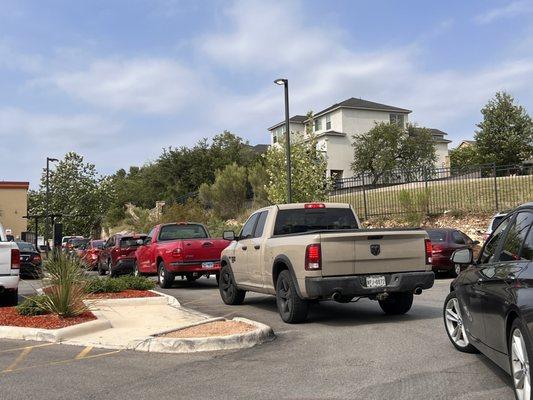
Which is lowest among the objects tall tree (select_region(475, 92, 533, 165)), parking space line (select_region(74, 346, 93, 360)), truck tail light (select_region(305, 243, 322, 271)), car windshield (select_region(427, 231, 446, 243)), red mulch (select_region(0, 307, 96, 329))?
parking space line (select_region(74, 346, 93, 360))

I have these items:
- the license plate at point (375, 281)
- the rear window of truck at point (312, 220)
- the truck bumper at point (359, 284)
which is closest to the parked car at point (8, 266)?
the rear window of truck at point (312, 220)

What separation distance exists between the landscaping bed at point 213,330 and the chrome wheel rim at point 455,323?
264 cm

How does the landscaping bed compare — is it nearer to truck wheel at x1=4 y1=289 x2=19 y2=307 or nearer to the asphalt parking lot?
the asphalt parking lot

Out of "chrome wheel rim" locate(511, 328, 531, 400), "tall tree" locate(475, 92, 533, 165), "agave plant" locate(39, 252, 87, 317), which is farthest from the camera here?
"tall tree" locate(475, 92, 533, 165)

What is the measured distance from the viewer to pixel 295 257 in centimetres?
890

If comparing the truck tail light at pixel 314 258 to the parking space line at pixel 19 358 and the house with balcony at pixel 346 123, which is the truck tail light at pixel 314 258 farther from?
the house with balcony at pixel 346 123

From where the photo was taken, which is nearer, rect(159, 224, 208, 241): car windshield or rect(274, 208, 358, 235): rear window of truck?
rect(274, 208, 358, 235): rear window of truck

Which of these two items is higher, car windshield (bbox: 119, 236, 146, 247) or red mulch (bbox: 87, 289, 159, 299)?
car windshield (bbox: 119, 236, 146, 247)

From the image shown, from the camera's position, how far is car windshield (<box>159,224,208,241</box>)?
1691 cm

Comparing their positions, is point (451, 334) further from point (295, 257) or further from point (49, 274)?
point (49, 274)

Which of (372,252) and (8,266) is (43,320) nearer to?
(8,266)

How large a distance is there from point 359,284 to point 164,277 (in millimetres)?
8651

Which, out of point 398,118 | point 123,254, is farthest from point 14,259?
point 398,118

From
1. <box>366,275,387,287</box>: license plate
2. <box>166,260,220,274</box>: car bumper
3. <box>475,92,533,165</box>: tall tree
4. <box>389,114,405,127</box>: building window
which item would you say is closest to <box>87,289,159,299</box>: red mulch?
<box>166,260,220,274</box>: car bumper
